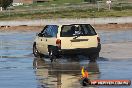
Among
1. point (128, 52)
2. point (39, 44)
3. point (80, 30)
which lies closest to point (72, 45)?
point (80, 30)

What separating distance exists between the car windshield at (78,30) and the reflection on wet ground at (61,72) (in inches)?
44.8

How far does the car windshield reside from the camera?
22.9m

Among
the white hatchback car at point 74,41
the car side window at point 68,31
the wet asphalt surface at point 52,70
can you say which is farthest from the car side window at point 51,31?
the wet asphalt surface at point 52,70

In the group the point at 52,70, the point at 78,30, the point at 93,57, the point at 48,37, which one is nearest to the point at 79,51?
the point at 93,57

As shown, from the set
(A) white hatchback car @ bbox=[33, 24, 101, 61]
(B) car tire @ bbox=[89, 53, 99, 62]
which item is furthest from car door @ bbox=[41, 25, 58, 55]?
(B) car tire @ bbox=[89, 53, 99, 62]

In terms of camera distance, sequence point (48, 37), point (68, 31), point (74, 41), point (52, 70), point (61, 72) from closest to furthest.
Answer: point (61, 72), point (52, 70), point (74, 41), point (68, 31), point (48, 37)

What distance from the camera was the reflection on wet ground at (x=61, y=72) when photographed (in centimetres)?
1616

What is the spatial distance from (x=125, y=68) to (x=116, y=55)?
19.0ft

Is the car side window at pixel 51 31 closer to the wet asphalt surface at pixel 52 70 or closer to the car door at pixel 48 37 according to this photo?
the car door at pixel 48 37

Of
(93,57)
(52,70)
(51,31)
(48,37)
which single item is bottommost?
(93,57)

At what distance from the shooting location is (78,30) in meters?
23.2

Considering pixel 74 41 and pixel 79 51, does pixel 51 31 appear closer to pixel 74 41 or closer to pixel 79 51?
pixel 74 41

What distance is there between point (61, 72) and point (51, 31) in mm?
4717

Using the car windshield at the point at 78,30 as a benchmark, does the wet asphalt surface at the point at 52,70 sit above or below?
below
